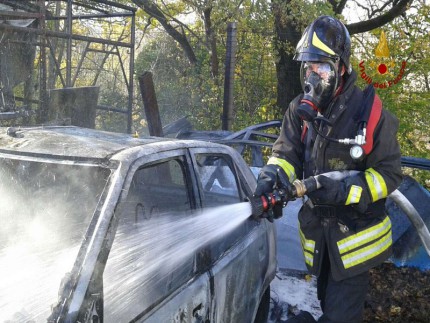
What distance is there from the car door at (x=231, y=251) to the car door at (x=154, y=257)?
0.42 ft

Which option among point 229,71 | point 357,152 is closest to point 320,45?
point 357,152

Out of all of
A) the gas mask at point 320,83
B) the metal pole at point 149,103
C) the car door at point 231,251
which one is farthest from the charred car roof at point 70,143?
the metal pole at point 149,103

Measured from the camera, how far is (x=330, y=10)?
27.9ft

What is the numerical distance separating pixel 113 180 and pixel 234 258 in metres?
0.97

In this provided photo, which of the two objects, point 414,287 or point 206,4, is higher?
point 206,4

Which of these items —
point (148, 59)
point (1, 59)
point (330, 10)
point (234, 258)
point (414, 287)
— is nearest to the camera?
point (234, 258)

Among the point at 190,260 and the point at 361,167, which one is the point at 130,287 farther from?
the point at 361,167

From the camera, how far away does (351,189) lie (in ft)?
9.05

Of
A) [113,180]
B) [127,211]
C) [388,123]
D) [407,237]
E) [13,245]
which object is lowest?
[407,237]

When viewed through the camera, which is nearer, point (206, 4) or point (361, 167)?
point (361, 167)

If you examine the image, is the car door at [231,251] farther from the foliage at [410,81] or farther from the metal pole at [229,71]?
the foliage at [410,81]

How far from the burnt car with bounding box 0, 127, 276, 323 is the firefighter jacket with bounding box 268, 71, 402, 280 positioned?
41cm

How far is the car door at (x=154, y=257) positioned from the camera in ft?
6.52

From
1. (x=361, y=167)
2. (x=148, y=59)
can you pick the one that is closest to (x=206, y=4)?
(x=148, y=59)
